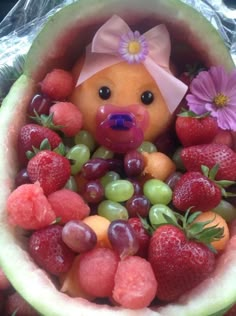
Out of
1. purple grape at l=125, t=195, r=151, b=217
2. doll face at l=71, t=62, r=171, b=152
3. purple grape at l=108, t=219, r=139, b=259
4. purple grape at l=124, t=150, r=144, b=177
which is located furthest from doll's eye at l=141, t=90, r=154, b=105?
purple grape at l=108, t=219, r=139, b=259

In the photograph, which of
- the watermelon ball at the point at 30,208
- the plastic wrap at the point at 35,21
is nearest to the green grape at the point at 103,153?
the watermelon ball at the point at 30,208

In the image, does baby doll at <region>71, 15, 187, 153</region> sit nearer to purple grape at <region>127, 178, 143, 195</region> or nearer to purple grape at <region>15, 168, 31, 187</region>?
purple grape at <region>127, 178, 143, 195</region>

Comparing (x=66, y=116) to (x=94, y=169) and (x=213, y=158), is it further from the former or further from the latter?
(x=213, y=158)

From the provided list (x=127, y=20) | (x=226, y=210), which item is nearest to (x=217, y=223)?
(x=226, y=210)

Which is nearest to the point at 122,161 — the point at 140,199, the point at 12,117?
the point at 140,199

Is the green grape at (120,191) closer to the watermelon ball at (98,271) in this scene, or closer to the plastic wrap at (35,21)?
the watermelon ball at (98,271)

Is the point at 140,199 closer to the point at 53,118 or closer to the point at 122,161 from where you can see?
the point at 122,161

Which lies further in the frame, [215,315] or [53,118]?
[53,118]

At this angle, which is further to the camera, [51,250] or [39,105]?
[39,105]
